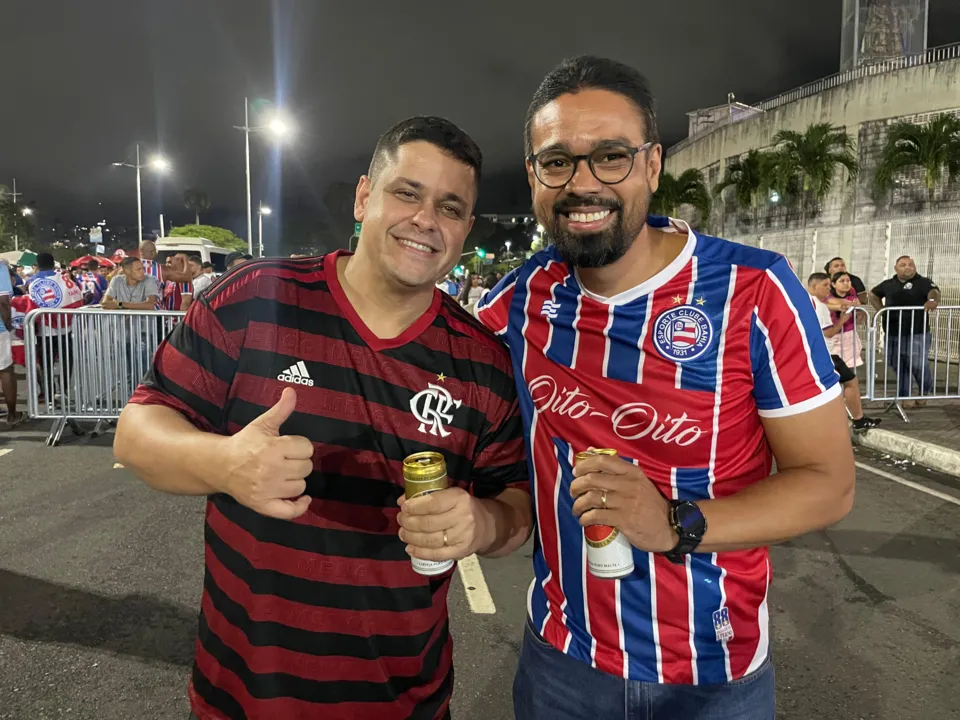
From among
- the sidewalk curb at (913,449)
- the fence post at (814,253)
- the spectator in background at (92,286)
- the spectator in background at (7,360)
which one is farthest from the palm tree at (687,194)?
the spectator in background at (7,360)

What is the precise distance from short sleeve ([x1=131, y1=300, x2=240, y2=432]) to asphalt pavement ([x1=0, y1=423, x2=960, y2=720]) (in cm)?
185

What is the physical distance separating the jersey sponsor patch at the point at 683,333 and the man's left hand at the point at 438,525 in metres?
0.72

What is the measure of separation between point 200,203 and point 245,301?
87722 mm

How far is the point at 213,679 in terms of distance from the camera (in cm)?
181

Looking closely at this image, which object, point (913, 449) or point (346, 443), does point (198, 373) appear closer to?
point (346, 443)

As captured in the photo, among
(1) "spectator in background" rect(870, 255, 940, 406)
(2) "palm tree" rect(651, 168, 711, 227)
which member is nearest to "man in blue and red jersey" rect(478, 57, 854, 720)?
(1) "spectator in background" rect(870, 255, 940, 406)

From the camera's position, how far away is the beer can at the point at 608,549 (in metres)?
1.61

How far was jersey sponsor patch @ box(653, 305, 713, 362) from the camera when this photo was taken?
5.98 feet

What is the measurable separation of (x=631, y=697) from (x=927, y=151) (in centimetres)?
2225

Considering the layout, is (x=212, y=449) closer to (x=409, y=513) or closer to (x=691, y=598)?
(x=409, y=513)

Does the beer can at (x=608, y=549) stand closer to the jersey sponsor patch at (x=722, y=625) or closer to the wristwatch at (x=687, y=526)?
the wristwatch at (x=687, y=526)

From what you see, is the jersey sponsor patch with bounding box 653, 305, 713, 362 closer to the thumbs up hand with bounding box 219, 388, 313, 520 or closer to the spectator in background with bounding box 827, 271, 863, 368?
the thumbs up hand with bounding box 219, 388, 313, 520

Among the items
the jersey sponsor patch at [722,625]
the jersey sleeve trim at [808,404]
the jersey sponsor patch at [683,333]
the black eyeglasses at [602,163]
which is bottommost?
the jersey sponsor patch at [722,625]

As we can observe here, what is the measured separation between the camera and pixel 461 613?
3938 mm
